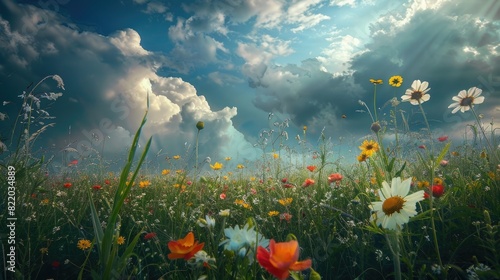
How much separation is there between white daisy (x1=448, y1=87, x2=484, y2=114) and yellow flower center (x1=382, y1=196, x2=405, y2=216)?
78.1 inches

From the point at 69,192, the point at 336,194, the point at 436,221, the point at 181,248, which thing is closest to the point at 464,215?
the point at 436,221

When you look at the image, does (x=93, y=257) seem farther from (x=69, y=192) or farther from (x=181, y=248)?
(x=69, y=192)

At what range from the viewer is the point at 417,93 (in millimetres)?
2420

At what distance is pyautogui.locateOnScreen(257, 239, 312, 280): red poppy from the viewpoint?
0.61 meters

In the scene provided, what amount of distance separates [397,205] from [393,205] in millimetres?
15

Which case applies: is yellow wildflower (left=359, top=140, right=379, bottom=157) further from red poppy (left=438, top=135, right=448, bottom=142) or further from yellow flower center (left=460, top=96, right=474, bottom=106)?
red poppy (left=438, top=135, right=448, bottom=142)

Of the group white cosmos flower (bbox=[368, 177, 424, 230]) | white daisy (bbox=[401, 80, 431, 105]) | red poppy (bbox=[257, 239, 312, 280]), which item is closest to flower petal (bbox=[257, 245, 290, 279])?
red poppy (bbox=[257, 239, 312, 280])

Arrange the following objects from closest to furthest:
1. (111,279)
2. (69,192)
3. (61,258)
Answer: (111,279)
(61,258)
(69,192)

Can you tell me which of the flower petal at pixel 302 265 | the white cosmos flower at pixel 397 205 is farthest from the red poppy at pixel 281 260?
the white cosmos flower at pixel 397 205

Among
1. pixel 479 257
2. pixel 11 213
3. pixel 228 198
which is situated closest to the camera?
pixel 479 257

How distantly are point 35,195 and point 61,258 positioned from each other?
121 cm

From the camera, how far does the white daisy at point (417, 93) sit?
93.3 inches

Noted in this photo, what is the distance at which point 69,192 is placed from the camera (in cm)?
373

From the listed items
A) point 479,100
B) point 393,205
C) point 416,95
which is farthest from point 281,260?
point 479,100
